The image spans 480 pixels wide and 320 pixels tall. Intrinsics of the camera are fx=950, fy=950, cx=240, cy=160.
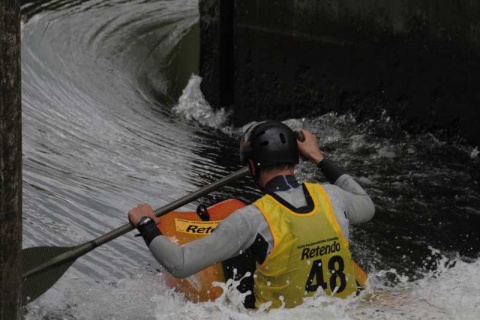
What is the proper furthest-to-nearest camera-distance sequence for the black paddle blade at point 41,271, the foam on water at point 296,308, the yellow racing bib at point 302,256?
the black paddle blade at point 41,271 < the foam on water at point 296,308 < the yellow racing bib at point 302,256

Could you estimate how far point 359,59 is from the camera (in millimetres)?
8750

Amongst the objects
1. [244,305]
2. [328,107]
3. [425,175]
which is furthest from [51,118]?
[244,305]

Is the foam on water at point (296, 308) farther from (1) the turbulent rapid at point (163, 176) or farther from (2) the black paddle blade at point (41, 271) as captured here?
(2) the black paddle blade at point (41, 271)

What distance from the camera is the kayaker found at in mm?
3805

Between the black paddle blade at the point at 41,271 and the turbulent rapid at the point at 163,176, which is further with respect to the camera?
the turbulent rapid at the point at 163,176

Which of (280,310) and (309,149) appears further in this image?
(309,149)

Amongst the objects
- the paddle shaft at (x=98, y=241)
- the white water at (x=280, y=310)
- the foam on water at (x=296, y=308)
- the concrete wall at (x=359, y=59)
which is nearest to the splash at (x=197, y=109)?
the concrete wall at (x=359, y=59)

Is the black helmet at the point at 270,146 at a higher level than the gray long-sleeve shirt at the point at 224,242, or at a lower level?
higher

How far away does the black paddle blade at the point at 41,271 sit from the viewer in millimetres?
4738

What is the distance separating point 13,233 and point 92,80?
739cm

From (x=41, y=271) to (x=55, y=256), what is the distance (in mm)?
143

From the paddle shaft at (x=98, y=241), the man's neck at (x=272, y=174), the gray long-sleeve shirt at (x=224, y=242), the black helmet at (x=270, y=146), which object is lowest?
the paddle shaft at (x=98, y=241)

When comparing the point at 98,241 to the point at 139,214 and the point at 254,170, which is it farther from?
the point at 254,170

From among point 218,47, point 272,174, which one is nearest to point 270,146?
point 272,174
